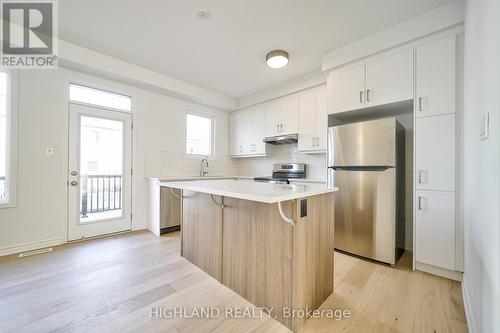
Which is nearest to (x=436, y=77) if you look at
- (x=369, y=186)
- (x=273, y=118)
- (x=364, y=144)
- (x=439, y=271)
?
(x=364, y=144)

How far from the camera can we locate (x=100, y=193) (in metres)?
3.19

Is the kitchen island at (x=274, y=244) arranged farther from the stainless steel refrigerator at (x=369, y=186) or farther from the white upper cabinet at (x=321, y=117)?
the white upper cabinet at (x=321, y=117)

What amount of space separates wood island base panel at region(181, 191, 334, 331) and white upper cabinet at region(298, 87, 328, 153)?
1.80 meters

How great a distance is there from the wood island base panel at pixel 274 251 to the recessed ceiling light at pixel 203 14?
1.85 meters

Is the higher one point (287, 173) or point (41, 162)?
point (41, 162)

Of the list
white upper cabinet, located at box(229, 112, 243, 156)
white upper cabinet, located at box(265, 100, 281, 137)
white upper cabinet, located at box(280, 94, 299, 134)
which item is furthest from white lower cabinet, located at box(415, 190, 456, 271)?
white upper cabinet, located at box(229, 112, 243, 156)

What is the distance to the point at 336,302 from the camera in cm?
162

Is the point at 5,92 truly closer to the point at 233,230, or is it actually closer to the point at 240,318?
the point at 233,230

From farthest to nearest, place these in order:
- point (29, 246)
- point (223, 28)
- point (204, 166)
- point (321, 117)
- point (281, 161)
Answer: point (204, 166), point (281, 161), point (321, 117), point (29, 246), point (223, 28)

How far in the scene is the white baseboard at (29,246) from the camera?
2.44 m

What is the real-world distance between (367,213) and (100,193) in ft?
12.4

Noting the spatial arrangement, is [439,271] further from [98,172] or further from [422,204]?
[98,172]

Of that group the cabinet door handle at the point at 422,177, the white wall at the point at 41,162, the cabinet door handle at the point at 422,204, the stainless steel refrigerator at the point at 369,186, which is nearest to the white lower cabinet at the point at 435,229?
the cabinet door handle at the point at 422,204

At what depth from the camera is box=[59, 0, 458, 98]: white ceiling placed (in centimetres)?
198
